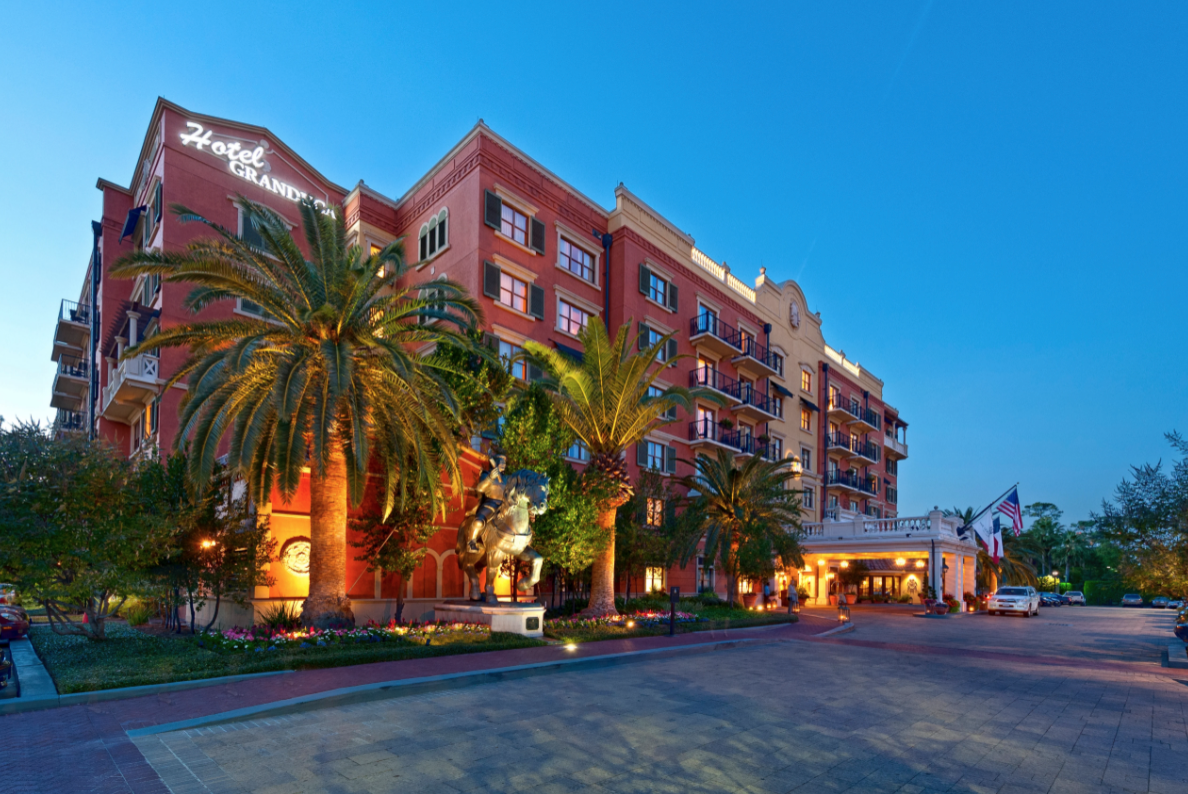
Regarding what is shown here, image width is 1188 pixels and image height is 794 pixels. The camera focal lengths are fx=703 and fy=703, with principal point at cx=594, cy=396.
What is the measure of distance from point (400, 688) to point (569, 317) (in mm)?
23094

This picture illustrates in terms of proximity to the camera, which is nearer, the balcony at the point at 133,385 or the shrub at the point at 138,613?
the shrub at the point at 138,613

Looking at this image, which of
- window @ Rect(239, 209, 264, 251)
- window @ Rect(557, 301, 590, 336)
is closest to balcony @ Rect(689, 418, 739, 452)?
window @ Rect(557, 301, 590, 336)

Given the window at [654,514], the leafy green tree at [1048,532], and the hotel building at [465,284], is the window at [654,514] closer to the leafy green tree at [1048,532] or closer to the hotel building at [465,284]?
the hotel building at [465,284]

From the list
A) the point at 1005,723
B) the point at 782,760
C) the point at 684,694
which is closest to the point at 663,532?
the point at 684,694

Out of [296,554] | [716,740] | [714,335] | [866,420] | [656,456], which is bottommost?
[716,740]

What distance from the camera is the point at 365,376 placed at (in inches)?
629

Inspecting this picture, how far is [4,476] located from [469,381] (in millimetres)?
10402

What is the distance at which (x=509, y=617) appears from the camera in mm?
17578

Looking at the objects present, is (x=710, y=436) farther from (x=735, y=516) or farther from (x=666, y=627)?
(x=666, y=627)

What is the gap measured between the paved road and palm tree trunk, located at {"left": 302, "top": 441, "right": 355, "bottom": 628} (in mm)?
5983

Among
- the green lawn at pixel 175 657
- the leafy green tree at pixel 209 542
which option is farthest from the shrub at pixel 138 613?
the green lawn at pixel 175 657

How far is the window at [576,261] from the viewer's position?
32.4 metres

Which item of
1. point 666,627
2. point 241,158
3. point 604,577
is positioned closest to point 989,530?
point 666,627

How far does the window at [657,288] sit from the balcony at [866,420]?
81.1 feet
